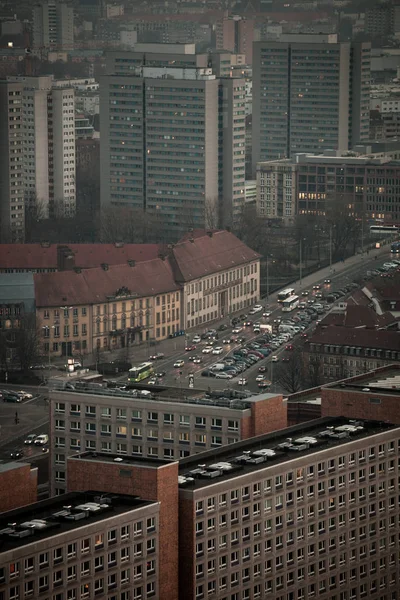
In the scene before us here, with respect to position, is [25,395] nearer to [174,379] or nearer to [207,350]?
[174,379]

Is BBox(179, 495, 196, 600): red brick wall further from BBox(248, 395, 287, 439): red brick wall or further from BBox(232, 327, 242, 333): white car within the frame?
BBox(232, 327, 242, 333): white car

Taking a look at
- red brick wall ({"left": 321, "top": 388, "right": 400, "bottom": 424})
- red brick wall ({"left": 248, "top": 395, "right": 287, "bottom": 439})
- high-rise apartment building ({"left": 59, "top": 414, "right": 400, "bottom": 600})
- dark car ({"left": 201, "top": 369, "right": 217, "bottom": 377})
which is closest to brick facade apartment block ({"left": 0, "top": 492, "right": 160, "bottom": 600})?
high-rise apartment building ({"left": 59, "top": 414, "right": 400, "bottom": 600})

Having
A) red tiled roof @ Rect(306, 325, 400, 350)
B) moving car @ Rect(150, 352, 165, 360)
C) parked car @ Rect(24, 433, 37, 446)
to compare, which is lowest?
moving car @ Rect(150, 352, 165, 360)

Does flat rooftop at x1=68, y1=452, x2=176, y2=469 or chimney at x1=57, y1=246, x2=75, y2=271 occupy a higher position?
flat rooftop at x1=68, y1=452, x2=176, y2=469

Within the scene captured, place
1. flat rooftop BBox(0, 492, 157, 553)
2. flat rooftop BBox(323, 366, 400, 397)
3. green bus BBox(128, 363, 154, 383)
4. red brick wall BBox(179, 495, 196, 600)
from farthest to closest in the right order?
1. green bus BBox(128, 363, 154, 383)
2. flat rooftop BBox(323, 366, 400, 397)
3. red brick wall BBox(179, 495, 196, 600)
4. flat rooftop BBox(0, 492, 157, 553)

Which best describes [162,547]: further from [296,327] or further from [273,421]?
[296,327]

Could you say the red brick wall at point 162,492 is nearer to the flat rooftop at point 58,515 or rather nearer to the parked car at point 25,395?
the flat rooftop at point 58,515
